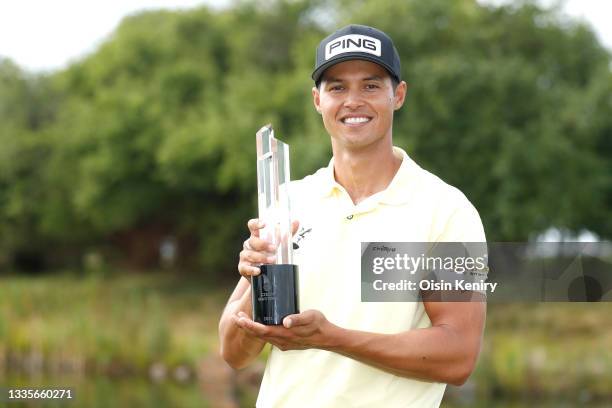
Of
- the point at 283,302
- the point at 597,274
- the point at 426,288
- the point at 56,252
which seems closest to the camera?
the point at 283,302

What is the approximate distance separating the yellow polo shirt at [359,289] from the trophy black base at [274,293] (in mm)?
155

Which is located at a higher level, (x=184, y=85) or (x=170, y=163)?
(x=184, y=85)

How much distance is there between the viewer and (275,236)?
2.37m

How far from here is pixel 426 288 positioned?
7.90ft

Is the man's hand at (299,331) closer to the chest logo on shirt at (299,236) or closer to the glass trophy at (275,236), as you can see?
the glass trophy at (275,236)

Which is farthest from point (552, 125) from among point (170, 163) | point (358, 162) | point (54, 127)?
point (358, 162)

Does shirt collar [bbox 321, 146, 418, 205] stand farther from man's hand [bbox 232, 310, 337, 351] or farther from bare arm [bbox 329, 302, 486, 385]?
man's hand [bbox 232, 310, 337, 351]

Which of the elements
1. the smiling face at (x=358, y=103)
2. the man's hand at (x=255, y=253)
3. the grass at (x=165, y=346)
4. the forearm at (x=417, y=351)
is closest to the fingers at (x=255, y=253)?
the man's hand at (x=255, y=253)

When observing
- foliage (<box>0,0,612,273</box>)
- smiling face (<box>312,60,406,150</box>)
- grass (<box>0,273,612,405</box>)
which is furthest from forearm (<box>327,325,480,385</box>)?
foliage (<box>0,0,612,273</box>)

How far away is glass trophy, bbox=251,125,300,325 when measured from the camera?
2.26m

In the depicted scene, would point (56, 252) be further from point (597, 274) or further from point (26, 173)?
point (597, 274)

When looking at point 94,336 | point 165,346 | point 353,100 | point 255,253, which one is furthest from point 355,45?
point 165,346

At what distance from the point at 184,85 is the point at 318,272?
23016 mm

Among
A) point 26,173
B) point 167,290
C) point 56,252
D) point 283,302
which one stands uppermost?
point 26,173
